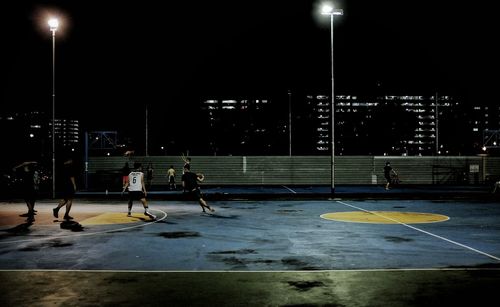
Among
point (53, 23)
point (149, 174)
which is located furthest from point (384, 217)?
point (149, 174)

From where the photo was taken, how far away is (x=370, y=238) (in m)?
13.6

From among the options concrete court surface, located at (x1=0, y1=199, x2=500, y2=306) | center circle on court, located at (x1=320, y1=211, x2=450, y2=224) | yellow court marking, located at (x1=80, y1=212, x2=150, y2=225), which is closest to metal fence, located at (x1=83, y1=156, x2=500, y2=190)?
center circle on court, located at (x1=320, y1=211, x2=450, y2=224)

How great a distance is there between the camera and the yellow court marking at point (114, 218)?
17.3 m

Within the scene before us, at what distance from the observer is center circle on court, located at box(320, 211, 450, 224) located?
57.8ft

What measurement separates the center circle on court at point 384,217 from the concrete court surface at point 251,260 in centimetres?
10

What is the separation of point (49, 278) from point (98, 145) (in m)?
30.8

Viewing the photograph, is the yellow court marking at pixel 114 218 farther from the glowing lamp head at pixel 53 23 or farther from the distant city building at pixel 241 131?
the distant city building at pixel 241 131

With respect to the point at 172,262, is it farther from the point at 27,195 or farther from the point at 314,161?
the point at 314,161

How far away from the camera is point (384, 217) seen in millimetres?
18891

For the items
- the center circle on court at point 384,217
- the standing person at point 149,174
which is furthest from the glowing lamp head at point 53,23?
the center circle on court at point 384,217

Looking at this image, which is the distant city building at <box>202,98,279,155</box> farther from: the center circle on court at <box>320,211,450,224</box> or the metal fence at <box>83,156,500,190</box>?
the center circle on court at <box>320,211,450,224</box>

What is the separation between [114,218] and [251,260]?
9.39 metres

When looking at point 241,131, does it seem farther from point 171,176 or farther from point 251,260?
point 251,260

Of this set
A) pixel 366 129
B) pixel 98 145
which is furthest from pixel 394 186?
pixel 366 129
